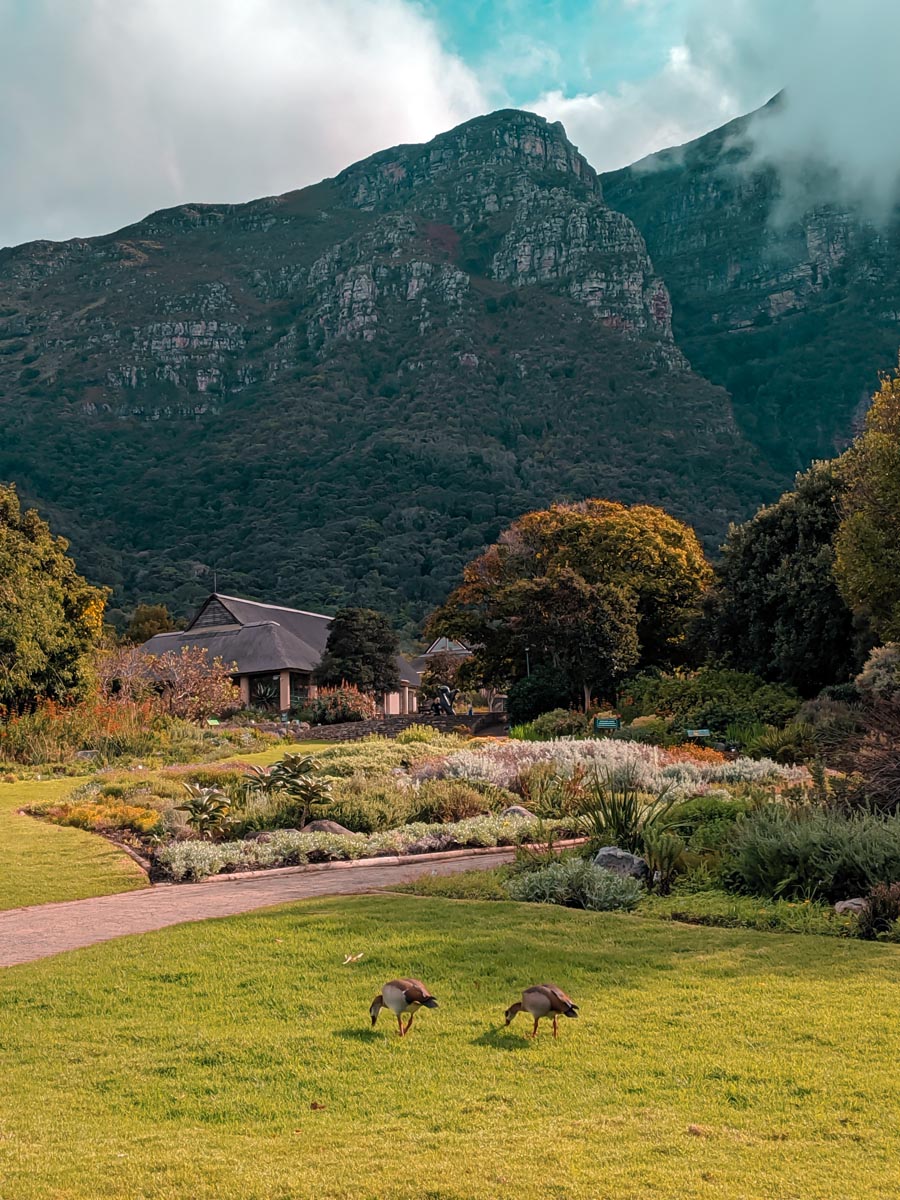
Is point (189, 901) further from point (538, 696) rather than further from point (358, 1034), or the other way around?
point (538, 696)

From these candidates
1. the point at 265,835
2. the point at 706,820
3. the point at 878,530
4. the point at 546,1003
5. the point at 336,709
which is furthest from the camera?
the point at 336,709

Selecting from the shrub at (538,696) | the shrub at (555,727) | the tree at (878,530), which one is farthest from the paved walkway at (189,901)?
the shrub at (538,696)

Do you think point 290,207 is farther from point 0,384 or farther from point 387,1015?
point 387,1015

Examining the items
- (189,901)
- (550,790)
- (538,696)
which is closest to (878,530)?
(550,790)

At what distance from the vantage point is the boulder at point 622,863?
957 cm

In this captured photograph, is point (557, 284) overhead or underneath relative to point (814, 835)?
overhead

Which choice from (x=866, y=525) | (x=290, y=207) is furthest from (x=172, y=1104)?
(x=290, y=207)

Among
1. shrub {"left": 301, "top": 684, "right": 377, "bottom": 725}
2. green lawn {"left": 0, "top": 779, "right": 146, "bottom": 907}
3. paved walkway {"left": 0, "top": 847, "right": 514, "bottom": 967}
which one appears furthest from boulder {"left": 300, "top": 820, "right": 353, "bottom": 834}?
shrub {"left": 301, "top": 684, "right": 377, "bottom": 725}

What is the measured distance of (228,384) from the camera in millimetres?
138875

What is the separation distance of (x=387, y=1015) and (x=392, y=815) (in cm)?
816

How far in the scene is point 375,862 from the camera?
1174 cm

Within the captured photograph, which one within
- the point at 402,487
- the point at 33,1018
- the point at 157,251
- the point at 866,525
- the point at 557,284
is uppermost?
the point at 157,251

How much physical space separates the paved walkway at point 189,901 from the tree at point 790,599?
18.9 meters

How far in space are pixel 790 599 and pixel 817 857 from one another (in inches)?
836
